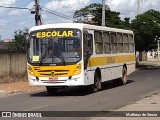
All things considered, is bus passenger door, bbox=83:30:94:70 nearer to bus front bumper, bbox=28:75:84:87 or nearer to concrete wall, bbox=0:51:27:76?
bus front bumper, bbox=28:75:84:87

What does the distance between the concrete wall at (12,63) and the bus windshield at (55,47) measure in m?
10.5

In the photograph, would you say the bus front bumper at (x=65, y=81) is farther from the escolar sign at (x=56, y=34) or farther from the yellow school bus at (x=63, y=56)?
the escolar sign at (x=56, y=34)

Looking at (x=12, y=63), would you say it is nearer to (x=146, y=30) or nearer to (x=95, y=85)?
(x=95, y=85)

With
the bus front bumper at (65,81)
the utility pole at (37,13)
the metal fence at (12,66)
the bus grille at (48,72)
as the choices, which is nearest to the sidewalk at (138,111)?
the bus front bumper at (65,81)

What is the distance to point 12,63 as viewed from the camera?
3088cm

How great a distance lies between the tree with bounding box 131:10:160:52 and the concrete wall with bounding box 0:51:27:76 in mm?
17972

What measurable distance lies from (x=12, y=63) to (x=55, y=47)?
40.0 ft

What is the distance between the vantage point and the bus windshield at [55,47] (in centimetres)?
1903

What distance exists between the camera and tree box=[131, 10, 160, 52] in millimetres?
47094

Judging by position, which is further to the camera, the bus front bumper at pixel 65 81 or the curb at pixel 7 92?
the curb at pixel 7 92

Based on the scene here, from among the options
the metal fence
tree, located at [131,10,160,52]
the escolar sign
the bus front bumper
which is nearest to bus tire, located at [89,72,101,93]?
the bus front bumper

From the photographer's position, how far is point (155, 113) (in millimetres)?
12211

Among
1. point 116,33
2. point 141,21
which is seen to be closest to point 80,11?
point 141,21

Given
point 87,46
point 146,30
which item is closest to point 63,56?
point 87,46
